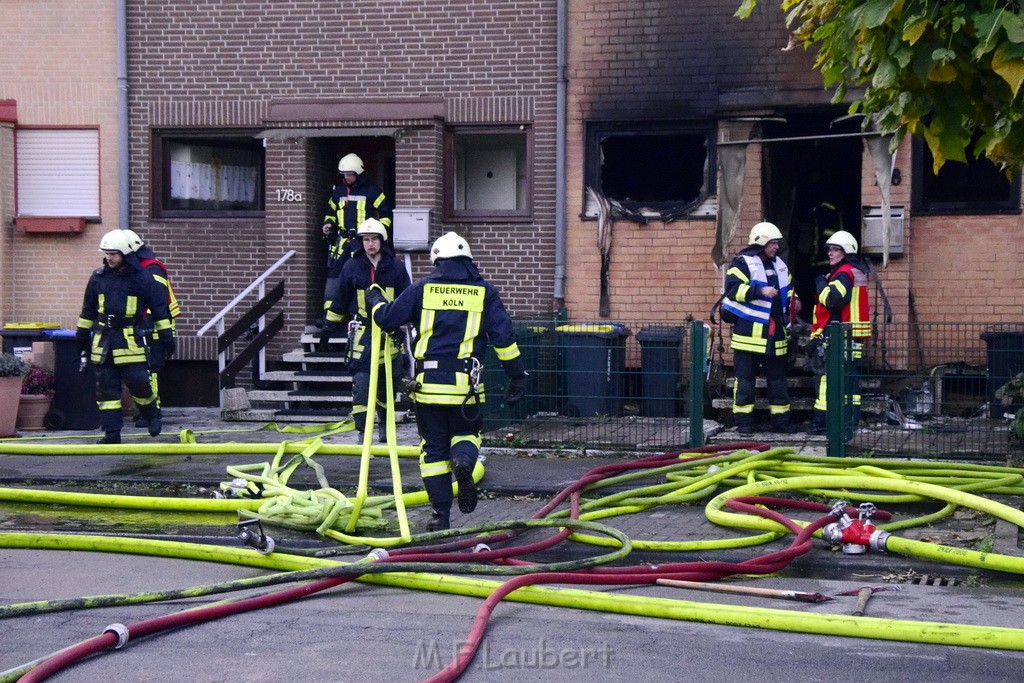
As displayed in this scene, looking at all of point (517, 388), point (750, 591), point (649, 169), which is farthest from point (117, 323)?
point (750, 591)

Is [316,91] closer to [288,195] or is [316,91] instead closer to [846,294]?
[288,195]

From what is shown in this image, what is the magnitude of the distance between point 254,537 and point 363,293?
14.9 feet

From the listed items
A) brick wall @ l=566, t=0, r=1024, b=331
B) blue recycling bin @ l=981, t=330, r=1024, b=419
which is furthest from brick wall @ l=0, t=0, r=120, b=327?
blue recycling bin @ l=981, t=330, r=1024, b=419

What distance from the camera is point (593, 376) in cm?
1109

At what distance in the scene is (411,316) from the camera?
24.9ft

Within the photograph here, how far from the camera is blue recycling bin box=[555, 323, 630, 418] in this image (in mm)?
10953

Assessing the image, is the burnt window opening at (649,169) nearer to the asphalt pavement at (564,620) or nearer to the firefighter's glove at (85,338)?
the firefighter's glove at (85,338)

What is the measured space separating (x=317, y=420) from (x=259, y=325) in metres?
1.66

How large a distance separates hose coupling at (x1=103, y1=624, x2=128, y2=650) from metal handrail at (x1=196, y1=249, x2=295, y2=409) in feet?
27.6

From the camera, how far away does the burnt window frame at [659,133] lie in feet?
44.8

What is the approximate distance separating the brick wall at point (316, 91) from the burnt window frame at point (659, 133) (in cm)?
44

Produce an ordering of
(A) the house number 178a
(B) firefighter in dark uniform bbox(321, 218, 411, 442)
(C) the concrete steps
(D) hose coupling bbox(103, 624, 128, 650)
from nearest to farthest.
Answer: (D) hose coupling bbox(103, 624, 128, 650)
(B) firefighter in dark uniform bbox(321, 218, 411, 442)
(C) the concrete steps
(A) the house number 178a

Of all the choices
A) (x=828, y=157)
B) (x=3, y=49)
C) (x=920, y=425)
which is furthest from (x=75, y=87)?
(x=920, y=425)

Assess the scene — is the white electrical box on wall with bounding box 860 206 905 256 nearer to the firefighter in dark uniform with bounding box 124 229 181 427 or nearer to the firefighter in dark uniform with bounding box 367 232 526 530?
the firefighter in dark uniform with bounding box 367 232 526 530
